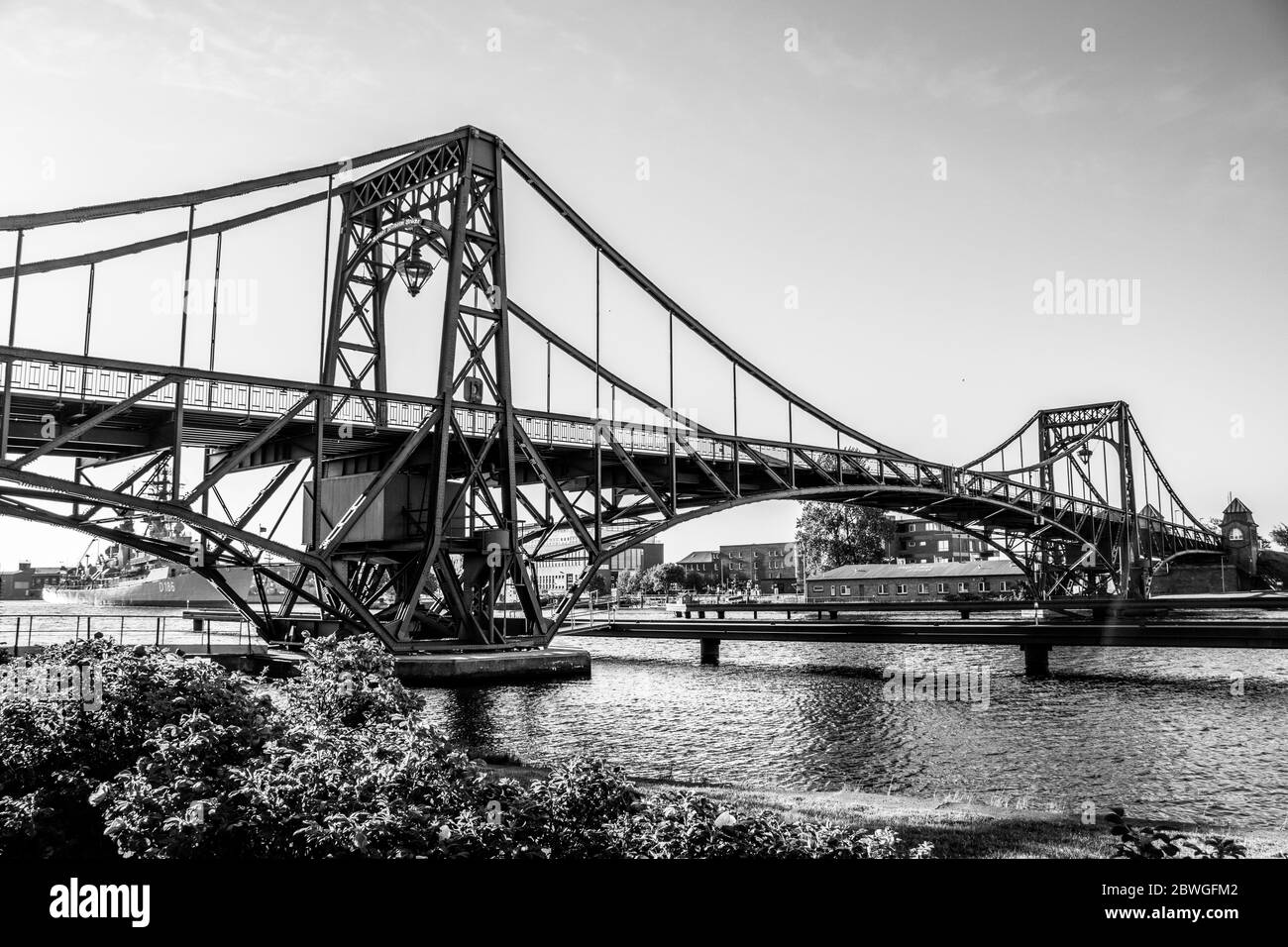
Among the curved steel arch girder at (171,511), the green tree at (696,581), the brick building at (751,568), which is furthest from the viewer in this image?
the brick building at (751,568)

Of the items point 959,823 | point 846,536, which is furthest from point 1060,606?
point 959,823

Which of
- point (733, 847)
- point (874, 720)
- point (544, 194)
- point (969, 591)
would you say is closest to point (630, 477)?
point (544, 194)

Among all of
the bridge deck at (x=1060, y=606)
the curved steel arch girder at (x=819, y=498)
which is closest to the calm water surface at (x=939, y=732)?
the curved steel arch girder at (x=819, y=498)

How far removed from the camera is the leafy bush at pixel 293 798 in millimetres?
6012

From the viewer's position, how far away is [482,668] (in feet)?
98.5

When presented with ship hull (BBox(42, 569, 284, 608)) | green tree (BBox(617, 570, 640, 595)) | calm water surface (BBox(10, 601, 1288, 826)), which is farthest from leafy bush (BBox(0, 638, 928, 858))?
green tree (BBox(617, 570, 640, 595))

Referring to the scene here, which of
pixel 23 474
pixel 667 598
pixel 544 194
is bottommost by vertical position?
Answer: pixel 667 598

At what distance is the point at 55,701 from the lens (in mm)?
9789

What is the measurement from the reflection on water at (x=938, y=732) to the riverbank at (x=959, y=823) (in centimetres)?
203

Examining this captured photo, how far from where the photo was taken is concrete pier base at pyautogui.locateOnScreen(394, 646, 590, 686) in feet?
95.2

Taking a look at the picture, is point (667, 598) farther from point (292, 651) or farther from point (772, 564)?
point (292, 651)

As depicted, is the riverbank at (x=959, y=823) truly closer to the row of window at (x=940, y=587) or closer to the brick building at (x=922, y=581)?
the brick building at (x=922, y=581)
